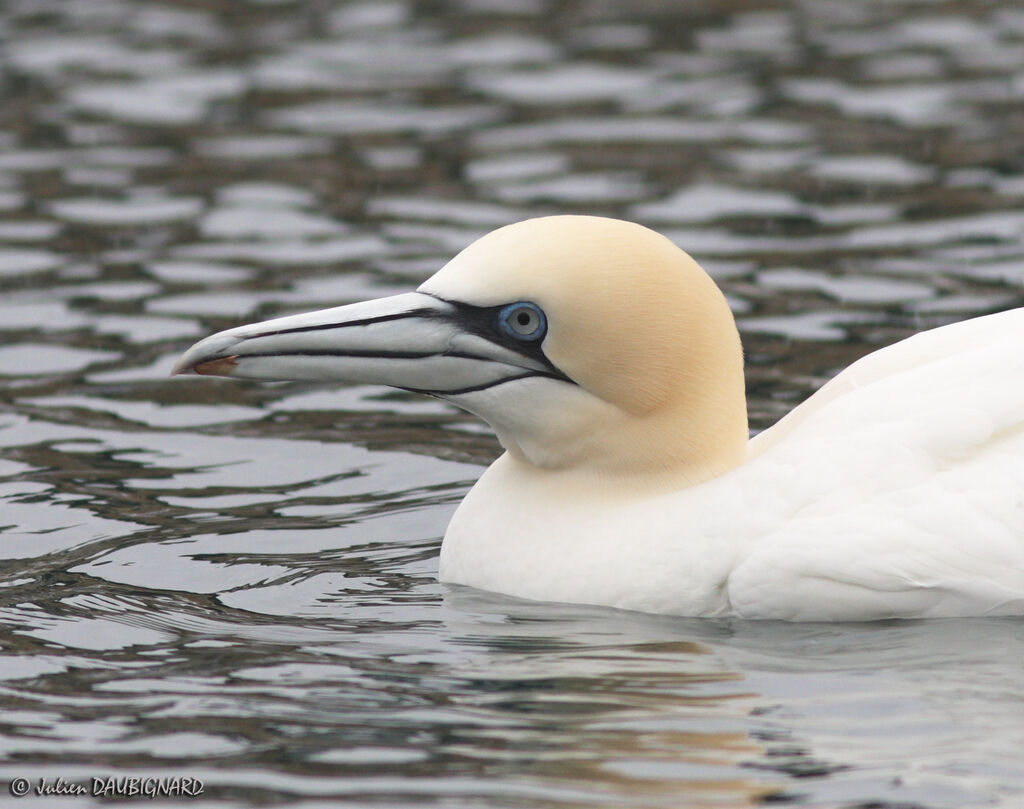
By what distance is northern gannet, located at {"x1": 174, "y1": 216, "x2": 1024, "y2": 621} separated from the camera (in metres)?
7.08

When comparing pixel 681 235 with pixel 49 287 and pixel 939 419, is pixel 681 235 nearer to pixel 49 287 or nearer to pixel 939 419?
pixel 49 287

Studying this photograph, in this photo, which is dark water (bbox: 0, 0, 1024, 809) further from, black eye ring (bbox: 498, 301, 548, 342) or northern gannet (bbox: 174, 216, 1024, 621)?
black eye ring (bbox: 498, 301, 548, 342)

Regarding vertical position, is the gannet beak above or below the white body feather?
above

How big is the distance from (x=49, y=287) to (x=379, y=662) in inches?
253

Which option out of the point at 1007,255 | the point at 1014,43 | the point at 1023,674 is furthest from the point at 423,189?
the point at 1023,674

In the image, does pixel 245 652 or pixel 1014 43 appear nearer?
pixel 245 652

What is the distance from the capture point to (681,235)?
13.4 meters

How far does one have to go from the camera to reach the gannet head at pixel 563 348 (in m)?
7.32

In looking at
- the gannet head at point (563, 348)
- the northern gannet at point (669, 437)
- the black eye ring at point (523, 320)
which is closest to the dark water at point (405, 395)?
the northern gannet at point (669, 437)

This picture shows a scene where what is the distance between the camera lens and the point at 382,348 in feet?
24.6
